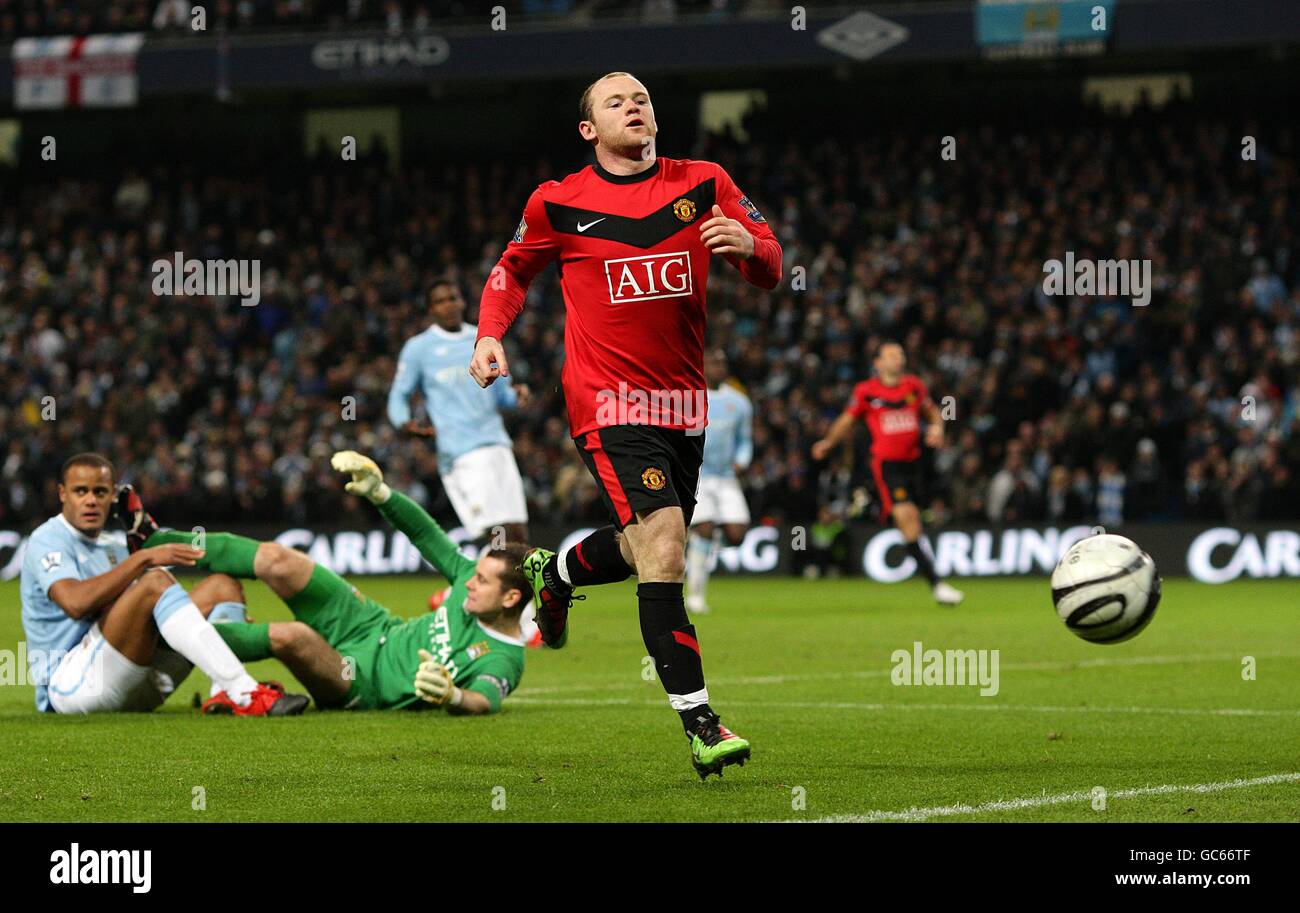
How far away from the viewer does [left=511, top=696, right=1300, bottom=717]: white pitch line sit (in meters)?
8.63

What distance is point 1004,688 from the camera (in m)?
9.91

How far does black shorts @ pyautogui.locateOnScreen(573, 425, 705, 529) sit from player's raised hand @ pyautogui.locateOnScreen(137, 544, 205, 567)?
2071 mm

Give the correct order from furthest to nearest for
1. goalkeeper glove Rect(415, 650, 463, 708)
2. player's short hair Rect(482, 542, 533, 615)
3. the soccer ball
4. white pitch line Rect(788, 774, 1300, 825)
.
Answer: player's short hair Rect(482, 542, 533, 615) → goalkeeper glove Rect(415, 650, 463, 708) → the soccer ball → white pitch line Rect(788, 774, 1300, 825)

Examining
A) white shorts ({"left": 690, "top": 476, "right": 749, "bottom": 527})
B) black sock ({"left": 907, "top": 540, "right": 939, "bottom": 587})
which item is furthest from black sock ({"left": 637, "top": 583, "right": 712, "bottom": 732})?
black sock ({"left": 907, "top": 540, "right": 939, "bottom": 587})

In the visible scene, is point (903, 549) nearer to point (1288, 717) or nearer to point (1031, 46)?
point (1031, 46)

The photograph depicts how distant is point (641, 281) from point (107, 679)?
3.38m

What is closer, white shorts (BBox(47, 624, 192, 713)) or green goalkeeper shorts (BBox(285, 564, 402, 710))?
white shorts (BBox(47, 624, 192, 713))

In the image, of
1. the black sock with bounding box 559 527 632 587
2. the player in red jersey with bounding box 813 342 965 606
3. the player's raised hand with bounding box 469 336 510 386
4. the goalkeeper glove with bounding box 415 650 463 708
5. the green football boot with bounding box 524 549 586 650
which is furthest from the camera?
the player in red jersey with bounding box 813 342 965 606

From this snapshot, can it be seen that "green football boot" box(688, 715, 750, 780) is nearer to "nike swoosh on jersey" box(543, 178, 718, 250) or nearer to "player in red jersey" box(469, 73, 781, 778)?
"player in red jersey" box(469, 73, 781, 778)

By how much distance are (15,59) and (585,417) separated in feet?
84.4

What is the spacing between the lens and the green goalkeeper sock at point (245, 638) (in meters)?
8.23

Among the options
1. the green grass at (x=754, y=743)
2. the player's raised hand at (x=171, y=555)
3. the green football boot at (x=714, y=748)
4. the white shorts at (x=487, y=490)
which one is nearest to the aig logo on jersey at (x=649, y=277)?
the green football boot at (x=714, y=748)

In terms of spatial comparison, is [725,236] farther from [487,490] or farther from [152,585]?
[487,490]

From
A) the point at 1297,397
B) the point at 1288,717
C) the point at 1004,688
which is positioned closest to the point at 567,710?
the point at 1004,688
